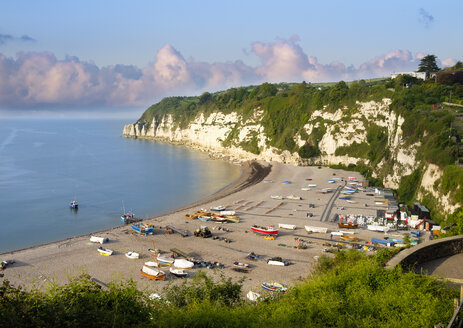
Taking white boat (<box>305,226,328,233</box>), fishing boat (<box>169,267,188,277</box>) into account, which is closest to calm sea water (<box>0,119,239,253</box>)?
fishing boat (<box>169,267,188,277</box>)

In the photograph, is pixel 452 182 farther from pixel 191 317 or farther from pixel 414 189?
pixel 191 317

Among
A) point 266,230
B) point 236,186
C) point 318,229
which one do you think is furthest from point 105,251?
point 236,186

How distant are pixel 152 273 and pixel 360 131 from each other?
53.2m

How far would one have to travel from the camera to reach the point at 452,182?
34125mm

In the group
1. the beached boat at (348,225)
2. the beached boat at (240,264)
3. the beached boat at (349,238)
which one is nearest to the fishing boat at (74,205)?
the beached boat at (240,264)

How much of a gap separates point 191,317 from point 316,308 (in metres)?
3.46

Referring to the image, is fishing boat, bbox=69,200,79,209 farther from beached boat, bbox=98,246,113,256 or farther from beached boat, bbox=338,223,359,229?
beached boat, bbox=338,223,359,229

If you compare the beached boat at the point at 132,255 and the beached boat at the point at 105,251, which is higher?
the beached boat at the point at 132,255

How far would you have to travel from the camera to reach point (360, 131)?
219ft

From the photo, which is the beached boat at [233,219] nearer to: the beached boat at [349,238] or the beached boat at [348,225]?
the beached boat at [348,225]

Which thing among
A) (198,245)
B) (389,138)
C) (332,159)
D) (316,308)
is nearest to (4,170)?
(198,245)

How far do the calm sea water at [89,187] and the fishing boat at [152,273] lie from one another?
49.0ft

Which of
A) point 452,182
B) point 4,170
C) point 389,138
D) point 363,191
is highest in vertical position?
point 389,138

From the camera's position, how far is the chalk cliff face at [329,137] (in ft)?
166
